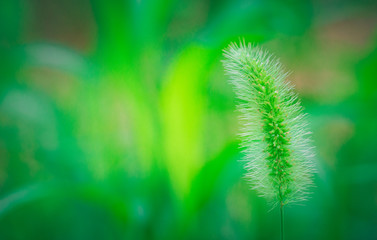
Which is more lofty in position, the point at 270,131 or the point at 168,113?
the point at 168,113

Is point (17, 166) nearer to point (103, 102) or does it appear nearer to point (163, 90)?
point (103, 102)

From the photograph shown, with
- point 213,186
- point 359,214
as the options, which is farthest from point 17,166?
point 359,214

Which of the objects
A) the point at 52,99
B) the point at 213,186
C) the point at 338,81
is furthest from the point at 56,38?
the point at 338,81

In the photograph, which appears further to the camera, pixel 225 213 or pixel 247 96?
pixel 225 213

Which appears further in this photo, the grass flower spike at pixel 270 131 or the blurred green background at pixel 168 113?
the blurred green background at pixel 168 113

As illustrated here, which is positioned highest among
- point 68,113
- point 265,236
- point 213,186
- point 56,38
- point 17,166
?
point 56,38

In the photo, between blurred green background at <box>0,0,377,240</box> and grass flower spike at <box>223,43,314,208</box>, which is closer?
grass flower spike at <box>223,43,314,208</box>

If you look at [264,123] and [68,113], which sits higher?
[68,113]

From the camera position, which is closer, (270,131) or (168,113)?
(270,131)
